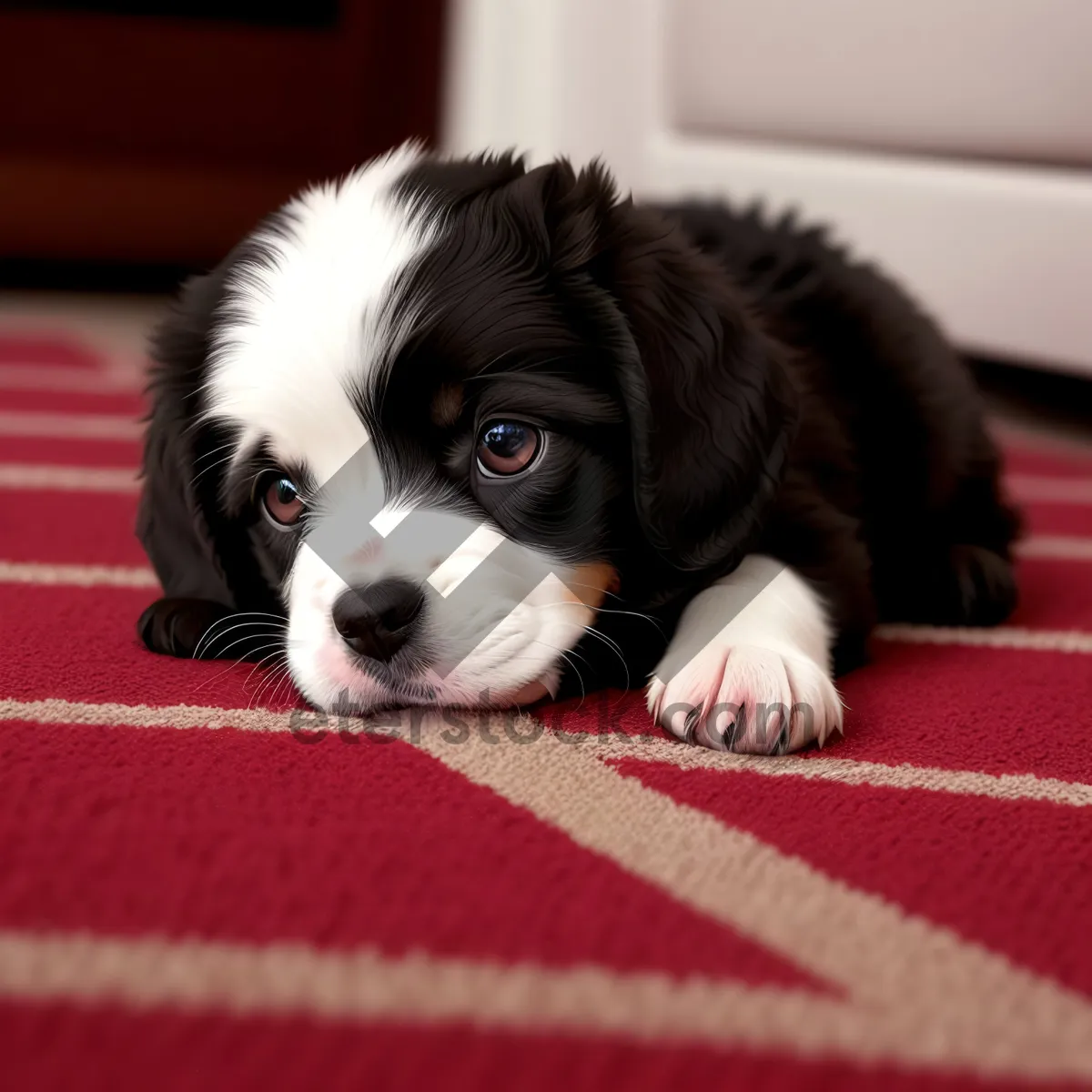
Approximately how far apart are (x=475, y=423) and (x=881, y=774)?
0.52 meters

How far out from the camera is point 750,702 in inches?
53.4

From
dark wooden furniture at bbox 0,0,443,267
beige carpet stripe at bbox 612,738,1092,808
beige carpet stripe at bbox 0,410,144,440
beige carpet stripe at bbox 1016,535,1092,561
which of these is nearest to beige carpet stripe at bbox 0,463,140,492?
beige carpet stripe at bbox 0,410,144,440

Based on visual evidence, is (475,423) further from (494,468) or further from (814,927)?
(814,927)

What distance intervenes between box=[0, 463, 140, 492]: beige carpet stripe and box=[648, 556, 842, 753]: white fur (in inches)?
49.4

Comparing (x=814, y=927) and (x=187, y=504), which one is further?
(x=187, y=504)

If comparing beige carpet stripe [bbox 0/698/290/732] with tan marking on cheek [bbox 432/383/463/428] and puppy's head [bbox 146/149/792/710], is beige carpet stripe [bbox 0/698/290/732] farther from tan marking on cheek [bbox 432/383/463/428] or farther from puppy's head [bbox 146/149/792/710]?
tan marking on cheek [bbox 432/383/463/428]

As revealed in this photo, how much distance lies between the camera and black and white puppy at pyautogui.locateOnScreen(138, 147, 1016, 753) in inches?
55.7

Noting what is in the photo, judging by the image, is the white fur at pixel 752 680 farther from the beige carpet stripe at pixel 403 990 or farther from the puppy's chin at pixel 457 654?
the beige carpet stripe at pixel 403 990

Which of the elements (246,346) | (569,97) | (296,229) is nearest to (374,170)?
(296,229)

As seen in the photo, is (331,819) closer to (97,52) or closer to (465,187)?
(465,187)

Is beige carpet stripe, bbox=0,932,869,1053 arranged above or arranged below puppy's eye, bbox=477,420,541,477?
below

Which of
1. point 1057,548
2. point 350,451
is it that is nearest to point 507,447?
point 350,451

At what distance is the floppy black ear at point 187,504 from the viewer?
64.9 inches

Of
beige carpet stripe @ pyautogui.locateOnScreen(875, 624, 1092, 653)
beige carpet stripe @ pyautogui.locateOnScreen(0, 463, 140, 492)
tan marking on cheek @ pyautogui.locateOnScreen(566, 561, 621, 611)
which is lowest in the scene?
beige carpet stripe @ pyautogui.locateOnScreen(0, 463, 140, 492)
